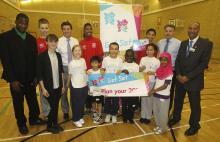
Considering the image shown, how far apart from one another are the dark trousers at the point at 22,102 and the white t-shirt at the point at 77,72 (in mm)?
726

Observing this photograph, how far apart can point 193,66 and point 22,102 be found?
2.84m

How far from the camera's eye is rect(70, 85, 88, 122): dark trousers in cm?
346

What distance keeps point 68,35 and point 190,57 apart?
2183mm

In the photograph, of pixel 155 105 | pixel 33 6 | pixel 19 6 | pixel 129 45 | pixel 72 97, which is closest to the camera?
pixel 155 105

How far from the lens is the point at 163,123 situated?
128 inches

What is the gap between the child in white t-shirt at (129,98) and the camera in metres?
3.50

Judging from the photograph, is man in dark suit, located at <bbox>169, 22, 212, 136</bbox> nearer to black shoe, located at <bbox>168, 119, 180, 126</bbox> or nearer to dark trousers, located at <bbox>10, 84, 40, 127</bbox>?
black shoe, located at <bbox>168, 119, 180, 126</bbox>

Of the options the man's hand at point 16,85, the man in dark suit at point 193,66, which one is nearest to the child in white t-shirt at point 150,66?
the man in dark suit at point 193,66

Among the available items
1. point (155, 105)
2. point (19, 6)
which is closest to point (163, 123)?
point (155, 105)

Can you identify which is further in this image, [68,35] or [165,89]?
[68,35]

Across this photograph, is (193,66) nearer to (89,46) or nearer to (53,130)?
(89,46)

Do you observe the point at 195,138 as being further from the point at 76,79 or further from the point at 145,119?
the point at 76,79

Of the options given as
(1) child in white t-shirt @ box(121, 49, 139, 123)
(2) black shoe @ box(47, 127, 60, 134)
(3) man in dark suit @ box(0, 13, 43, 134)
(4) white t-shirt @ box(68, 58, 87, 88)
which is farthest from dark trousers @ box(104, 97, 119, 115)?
(3) man in dark suit @ box(0, 13, 43, 134)

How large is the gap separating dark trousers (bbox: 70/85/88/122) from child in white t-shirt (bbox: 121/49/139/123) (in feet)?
2.39
